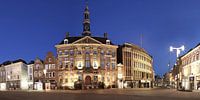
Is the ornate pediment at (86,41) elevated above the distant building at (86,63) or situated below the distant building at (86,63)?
above

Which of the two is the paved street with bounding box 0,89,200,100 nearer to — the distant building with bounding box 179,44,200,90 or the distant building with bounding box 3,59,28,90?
the distant building with bounding box 179,44,200,90

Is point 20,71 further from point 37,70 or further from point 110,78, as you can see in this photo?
point 110,78

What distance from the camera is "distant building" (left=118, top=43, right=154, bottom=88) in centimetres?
12512

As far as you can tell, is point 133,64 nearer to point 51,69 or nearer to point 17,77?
point 51,69

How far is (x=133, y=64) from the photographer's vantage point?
128 meters

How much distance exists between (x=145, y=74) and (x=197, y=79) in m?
64.0

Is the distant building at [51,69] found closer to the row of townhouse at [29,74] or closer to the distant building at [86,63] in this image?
the row of townhouse at [29,74]

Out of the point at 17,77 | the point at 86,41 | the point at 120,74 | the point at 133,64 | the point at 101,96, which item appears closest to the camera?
the point at 101,96

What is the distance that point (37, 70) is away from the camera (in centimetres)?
11944

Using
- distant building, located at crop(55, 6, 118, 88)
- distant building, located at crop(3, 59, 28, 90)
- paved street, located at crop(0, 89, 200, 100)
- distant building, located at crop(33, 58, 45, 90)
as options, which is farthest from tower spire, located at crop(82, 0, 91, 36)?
paved street, located at crop(0, 89, 200, 100)

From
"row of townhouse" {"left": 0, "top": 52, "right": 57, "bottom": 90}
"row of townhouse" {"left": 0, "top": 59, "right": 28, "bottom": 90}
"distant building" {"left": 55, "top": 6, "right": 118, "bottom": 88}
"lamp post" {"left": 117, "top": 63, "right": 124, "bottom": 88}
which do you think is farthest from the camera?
"row of townhouse" {"left": 0, "top": 59, "right": 28, "bottom": 90}

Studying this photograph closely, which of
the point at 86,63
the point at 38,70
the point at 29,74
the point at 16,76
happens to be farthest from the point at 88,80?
the point at 16,76

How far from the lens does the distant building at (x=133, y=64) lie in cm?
12512

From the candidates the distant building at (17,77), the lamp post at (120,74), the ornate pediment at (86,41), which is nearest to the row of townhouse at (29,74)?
the distant building at (17,77)
